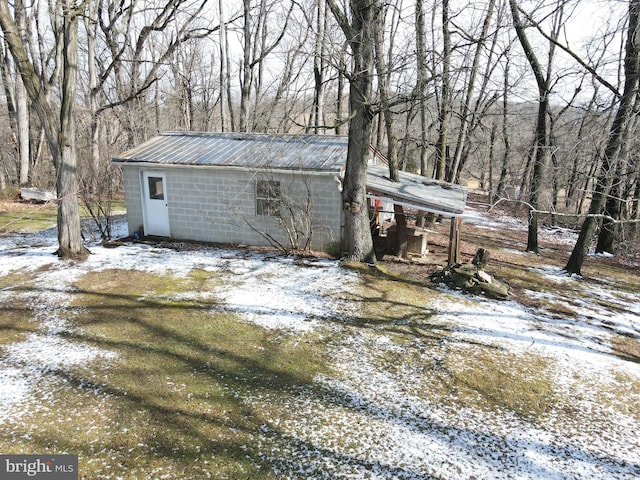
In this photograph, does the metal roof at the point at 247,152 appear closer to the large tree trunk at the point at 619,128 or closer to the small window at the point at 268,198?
the small window at the point at 268,198

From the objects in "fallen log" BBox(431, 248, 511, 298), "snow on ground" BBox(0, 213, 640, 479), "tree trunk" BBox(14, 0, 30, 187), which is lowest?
"snow on ground" BBox(0, 213, 640, 479)

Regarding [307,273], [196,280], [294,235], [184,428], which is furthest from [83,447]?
[294,235]

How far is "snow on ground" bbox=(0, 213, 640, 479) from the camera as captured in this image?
11.9ft

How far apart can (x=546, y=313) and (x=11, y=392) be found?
8.38 m

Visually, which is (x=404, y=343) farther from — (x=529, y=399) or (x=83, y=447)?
(x=83, y=447)

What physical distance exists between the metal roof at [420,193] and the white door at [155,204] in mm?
5934

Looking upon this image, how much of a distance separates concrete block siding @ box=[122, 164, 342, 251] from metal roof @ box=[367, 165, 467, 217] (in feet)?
4.10

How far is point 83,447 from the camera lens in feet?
11.6

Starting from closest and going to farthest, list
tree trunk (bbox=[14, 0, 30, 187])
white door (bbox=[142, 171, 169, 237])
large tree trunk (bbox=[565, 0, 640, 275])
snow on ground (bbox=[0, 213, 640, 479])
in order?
snow on ground (bbox=[0, 213, 640, 479]) < large tree trunk (bbox=[565, 0, 640, 275]) < white door (bbox=[142, 171, 169, 237]) < tree trunk (bbox=[14, 0, 30, 187])

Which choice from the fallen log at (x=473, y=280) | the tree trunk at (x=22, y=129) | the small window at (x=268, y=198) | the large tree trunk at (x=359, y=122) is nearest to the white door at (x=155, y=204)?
the small window at (x=268, y=198)

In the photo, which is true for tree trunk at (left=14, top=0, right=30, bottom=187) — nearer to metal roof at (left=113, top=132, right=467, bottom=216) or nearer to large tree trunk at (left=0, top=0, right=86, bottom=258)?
metal roof at (left=113, top=132, right=467, bottom=216)

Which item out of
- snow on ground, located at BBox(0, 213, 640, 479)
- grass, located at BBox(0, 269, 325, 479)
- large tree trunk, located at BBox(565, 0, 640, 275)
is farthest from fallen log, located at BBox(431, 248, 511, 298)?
grass, located at BBox(0, 269, 325, 479)

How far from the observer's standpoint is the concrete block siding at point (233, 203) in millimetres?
9930

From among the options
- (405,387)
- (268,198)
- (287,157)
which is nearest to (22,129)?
(268,198)
